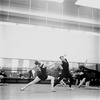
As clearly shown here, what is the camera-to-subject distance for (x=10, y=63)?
27.9 feet

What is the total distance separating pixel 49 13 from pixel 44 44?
1.72m

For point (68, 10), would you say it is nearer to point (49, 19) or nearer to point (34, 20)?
point (49, 19)

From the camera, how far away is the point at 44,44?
27.3 feet

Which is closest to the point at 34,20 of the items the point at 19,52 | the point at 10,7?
the point at 10,7

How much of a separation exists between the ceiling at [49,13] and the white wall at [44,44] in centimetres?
50

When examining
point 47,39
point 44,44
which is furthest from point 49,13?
point 44,44

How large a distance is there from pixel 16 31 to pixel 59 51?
2.65m

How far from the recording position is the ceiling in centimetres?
687

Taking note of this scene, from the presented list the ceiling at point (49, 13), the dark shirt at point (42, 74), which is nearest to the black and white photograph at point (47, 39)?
the ceiling at point (49, 13)

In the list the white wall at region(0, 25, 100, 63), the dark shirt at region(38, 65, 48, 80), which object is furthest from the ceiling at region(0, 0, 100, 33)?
the dark shirt at region(38, 65, 48, 80)

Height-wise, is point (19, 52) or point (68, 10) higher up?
point (68, 10)

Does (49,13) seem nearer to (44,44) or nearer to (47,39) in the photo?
(47,39)

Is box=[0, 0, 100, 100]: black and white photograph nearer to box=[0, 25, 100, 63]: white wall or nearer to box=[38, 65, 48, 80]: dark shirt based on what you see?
box=[0, 25, 100, 63]: white wall

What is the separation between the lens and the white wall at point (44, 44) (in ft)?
25.7
